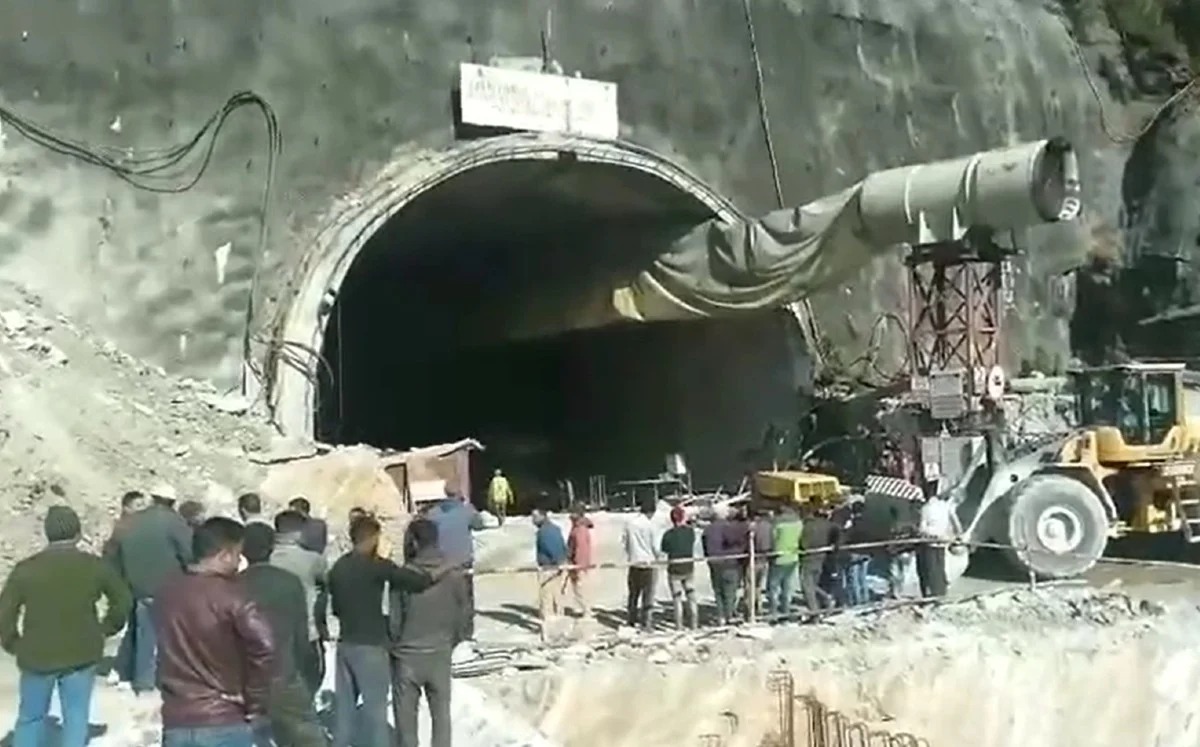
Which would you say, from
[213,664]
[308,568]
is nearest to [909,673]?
[308,568]

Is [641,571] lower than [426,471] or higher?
lower

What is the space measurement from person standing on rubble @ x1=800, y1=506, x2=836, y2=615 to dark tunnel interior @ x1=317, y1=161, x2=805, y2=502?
8.88 meters

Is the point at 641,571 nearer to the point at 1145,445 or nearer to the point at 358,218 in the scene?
the point at 1145,445

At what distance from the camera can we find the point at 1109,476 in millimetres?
18375

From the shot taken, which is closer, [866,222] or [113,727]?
[113,727]

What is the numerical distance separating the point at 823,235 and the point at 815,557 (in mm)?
6118

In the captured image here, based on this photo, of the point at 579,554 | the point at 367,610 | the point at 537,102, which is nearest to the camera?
the point at 367,610

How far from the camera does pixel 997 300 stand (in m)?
18.5

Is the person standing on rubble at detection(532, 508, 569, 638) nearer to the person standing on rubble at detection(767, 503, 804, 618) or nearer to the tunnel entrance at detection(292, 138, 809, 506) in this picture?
the person standing on rubble at detection(767, 503, 804, 618)

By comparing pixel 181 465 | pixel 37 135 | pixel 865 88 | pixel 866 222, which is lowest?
pixel 181 465

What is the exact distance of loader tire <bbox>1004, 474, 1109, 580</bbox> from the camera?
1689cm

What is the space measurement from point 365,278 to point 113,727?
21.1m

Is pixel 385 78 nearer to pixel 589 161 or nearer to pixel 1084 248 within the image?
pixel 589 161

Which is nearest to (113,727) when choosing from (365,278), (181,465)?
(181,465)
